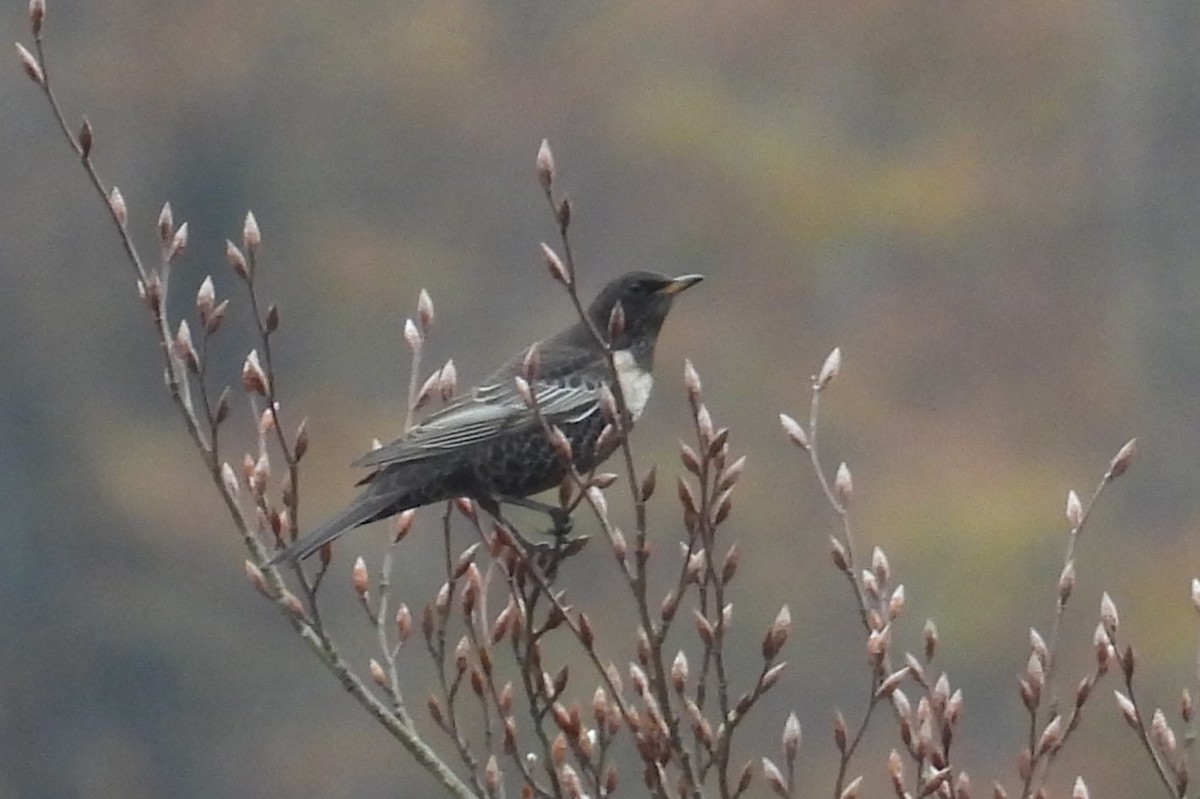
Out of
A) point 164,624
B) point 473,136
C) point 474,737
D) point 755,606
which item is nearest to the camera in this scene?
point 474,737

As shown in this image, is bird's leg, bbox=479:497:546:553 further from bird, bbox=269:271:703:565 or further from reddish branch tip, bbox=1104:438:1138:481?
reddish branch tip, bbox=1104:438:1138:481

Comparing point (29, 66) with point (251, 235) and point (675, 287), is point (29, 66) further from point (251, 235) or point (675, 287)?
point (675, 287)

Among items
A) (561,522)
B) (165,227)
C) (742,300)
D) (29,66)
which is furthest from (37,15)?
(742,300)

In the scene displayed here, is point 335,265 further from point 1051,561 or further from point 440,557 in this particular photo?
point 1051,561

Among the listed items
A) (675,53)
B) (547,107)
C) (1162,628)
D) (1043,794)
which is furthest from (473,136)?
(1043,794)

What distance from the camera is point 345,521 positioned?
2629mm

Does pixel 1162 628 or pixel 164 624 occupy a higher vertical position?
pixel 164 624

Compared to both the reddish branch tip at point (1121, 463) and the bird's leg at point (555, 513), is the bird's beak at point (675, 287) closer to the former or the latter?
the bird's leg at point (555, 513)

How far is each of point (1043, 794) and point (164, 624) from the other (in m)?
8.44

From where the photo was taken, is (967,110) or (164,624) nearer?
(164,624)

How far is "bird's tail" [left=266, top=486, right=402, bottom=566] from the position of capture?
2256 mm

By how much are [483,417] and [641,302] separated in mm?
476

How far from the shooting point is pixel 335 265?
1060cm

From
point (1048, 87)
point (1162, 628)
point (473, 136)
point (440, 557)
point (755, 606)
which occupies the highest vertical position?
point (473, 136)
